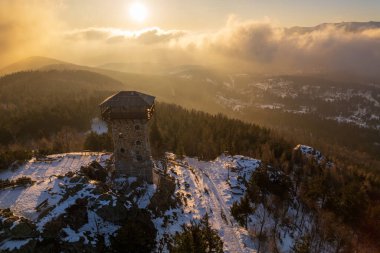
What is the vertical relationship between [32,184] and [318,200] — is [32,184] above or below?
above

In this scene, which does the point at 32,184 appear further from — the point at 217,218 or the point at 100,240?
the point at 217,218

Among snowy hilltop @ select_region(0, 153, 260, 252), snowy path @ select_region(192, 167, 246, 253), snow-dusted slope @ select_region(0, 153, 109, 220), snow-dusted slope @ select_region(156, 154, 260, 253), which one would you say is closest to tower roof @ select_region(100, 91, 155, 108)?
snowy hilltop @ select_region(0, 153, 260, 252)

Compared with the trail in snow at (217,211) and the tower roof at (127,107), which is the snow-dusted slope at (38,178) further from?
the trail in snow at (217,211)

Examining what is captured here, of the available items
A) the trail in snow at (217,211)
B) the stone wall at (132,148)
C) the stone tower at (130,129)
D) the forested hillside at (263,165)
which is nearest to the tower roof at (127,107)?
the stone tower at (130,129)

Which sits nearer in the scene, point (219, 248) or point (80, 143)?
point (219, 248)

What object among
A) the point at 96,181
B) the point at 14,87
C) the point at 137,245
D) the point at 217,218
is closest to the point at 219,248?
the point at 137,245

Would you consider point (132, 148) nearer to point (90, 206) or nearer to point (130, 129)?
point (130, 129)

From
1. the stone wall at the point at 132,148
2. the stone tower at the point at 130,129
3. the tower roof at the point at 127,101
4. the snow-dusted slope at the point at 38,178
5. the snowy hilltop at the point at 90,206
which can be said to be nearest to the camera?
the snowy hilltop at the point at 90,206

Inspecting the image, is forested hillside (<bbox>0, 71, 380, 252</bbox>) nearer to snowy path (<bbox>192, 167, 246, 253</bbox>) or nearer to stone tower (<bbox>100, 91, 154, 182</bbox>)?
snowy path (<bbox>192, 167, 246, 253</bbox>)
